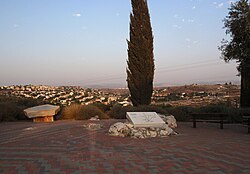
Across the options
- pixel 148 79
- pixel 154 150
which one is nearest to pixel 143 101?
pixel 148 79

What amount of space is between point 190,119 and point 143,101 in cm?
500

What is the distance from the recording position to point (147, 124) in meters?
10.0

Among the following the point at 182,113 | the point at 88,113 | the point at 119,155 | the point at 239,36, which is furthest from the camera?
the point at 88,113

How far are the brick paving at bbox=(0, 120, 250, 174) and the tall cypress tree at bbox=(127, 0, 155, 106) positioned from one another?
36.5 ft

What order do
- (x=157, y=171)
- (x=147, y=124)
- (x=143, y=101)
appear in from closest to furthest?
(x=157, y=171)
(x=147, y=124)
(x=143, y=101)

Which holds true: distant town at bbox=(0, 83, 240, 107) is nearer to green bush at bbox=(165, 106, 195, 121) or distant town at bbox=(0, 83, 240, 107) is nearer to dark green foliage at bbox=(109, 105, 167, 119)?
dark green foliage at bbox=(109, 105, 167, 119)

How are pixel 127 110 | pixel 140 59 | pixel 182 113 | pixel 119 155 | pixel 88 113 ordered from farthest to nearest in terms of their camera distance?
pixel 140 59 < pixel 127 110 < pixel 88 113 < pixel 182 113 < pixel 119 155

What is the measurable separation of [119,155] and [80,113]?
33.2 feet

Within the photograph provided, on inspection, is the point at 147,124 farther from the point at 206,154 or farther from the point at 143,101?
the point at 143,101

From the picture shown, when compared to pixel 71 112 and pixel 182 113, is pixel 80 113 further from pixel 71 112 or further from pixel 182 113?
pixel 182 113

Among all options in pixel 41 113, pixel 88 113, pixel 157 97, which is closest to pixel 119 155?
pixel 41 113

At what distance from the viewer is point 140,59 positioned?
20094 mm

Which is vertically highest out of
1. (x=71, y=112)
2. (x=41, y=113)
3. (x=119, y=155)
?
(x=41, y=113)

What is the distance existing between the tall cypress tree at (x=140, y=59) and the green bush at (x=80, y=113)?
4258mm
